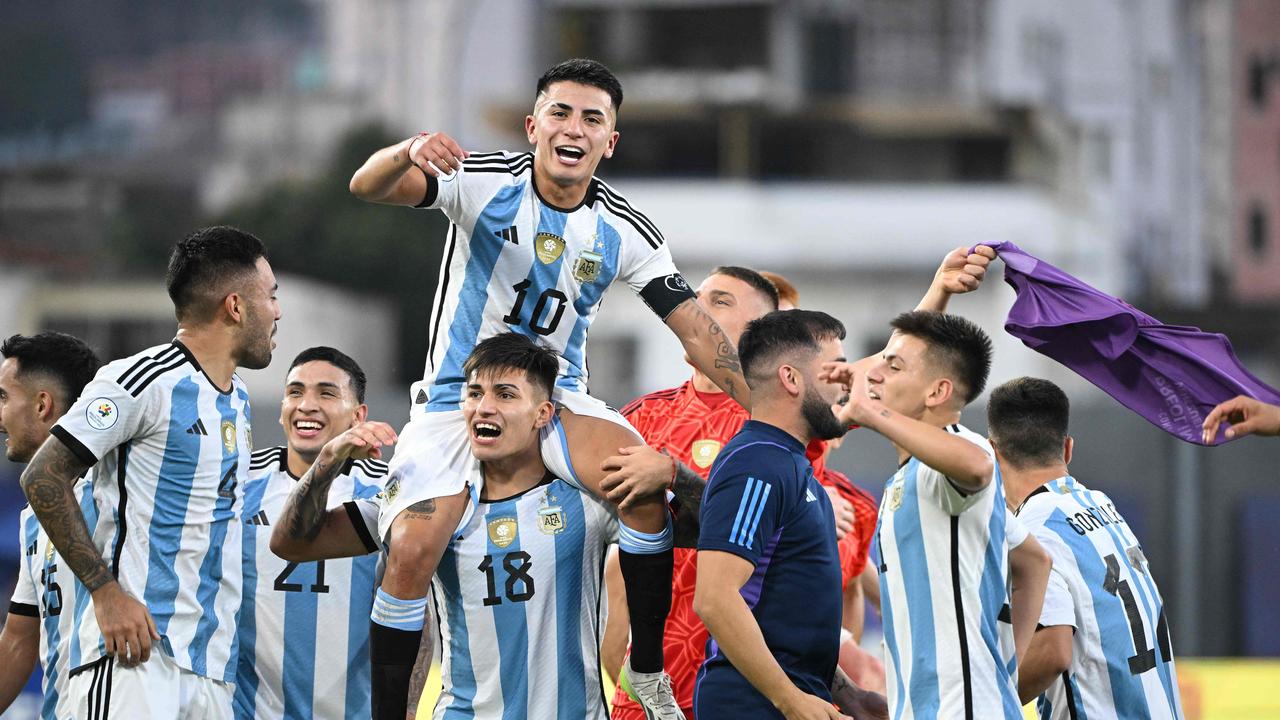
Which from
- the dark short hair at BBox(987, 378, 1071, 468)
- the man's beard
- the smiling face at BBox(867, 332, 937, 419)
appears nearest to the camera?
the smiling face at BBox(867, 332, 937, 419)

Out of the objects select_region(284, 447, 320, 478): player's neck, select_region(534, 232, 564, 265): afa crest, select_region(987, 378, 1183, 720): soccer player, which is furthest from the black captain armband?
select_region(284, 447, 320, 478): player's neck

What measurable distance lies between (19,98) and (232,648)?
59.7 meters

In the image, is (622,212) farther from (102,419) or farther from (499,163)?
(102,419)

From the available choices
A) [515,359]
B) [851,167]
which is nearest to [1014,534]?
[515,359]

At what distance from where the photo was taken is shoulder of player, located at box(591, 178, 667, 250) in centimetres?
606

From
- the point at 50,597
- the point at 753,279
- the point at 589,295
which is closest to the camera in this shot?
the point at 589,295

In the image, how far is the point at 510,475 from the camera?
5699mm

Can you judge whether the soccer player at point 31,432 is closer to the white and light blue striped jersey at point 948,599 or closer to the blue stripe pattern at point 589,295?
the blue stripe pattern at point 589,295

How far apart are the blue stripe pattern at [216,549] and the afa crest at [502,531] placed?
113 centimetres

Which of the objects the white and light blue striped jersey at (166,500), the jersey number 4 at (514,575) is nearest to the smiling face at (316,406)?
the white and light blue striped jersey at (166,500)

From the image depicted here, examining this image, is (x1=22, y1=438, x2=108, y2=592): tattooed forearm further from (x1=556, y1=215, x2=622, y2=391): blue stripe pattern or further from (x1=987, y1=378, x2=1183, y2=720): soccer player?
(x1=987, y1=378, x2=1183, y2=720): soccer player

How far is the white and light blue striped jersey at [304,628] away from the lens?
664 centimetres

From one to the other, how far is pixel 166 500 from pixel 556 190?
1848mm

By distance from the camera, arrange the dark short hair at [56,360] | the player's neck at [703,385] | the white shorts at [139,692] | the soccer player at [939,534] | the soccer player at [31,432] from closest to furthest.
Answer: the soccer player at [939,534] → the white shorts at [139,692] → the soccer player at [31,432] → the dark short hair at [56,360] → the player's neck at [703,385]
